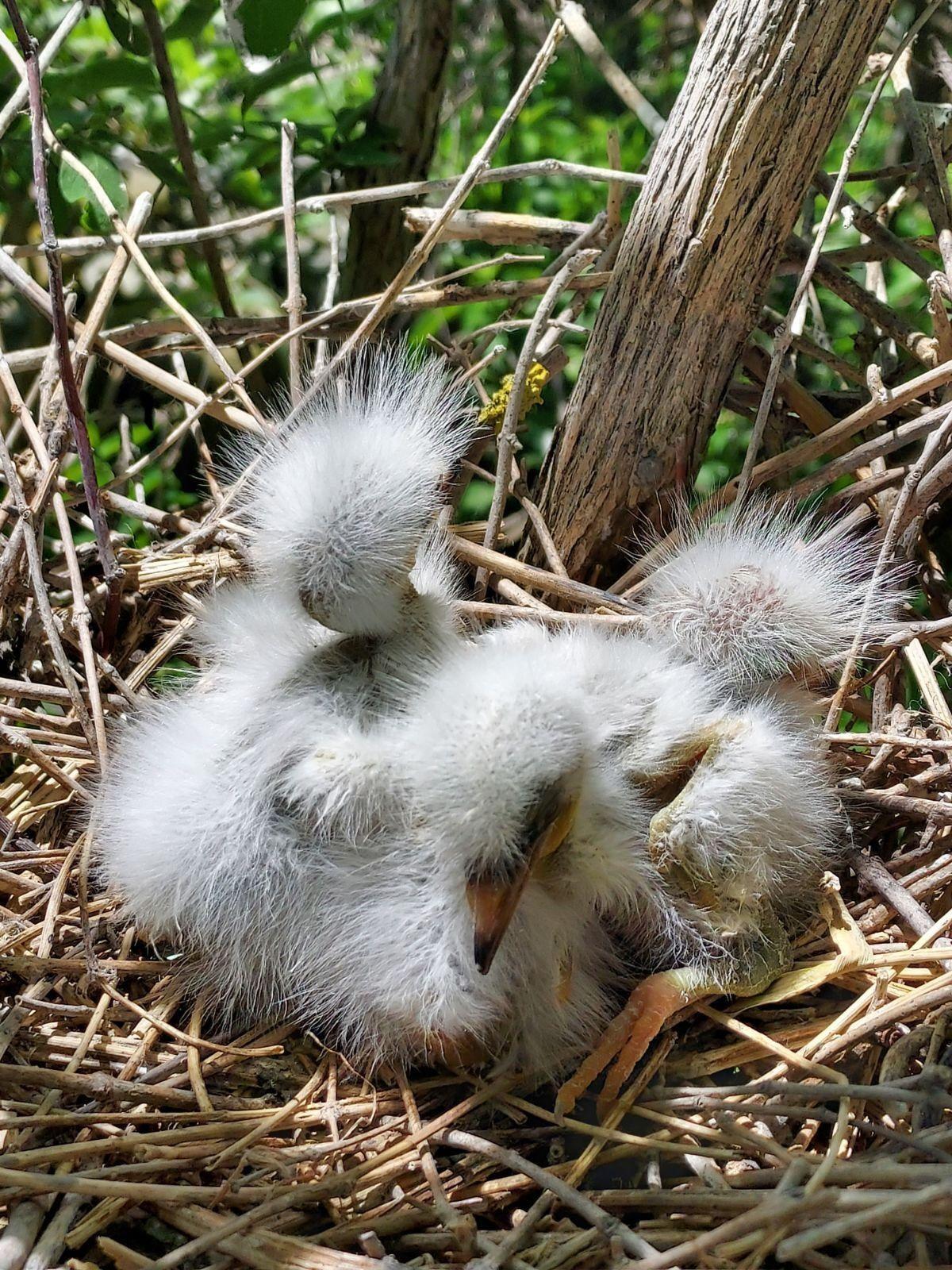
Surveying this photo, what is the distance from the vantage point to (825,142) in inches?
52.6

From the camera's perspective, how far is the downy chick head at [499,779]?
3.30ft

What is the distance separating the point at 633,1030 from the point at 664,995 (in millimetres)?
48

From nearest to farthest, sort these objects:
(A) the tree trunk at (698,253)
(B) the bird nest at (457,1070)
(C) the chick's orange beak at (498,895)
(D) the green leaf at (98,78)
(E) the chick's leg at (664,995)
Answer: (B) the bird nest at (457,1070) → (C) the chick's orange beak at (498,895) → (E) the chick's leg at (664,995) → (A) the tree trunk at (698,253) → (D) the green leaf at (98,78)

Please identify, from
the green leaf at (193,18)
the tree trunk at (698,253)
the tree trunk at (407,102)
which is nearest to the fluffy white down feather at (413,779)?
the tree trunk at (698,253)

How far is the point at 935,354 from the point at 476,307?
921mm

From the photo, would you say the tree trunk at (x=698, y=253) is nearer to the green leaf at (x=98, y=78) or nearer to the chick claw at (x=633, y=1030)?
the chick claw at (x=633, y=1030)

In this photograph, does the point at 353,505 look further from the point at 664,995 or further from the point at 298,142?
the point at 298,142

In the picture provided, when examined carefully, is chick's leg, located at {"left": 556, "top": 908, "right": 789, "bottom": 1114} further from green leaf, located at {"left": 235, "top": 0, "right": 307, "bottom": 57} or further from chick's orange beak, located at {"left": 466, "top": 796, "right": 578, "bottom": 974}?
green leaf, located at {"left": 235, "top": 0, "right": 307, "bottom": 57}

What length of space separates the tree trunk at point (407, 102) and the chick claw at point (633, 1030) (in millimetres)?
1340

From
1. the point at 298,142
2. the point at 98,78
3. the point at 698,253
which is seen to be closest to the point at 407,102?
the point at 298,142

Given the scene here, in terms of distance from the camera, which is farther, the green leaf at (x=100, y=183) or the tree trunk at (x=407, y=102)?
the tree trunk at (x=407, y=102)

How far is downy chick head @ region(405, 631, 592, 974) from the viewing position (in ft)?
3.30

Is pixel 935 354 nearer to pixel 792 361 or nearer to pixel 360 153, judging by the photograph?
pixel 792 361

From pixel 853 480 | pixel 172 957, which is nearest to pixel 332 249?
pixel 853 480
